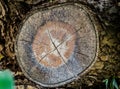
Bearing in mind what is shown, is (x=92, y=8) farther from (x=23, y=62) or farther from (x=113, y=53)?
(x=23, y=62)

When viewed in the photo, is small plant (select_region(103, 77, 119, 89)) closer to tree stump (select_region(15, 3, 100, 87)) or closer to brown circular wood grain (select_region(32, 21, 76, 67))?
tree stump (select_region(15, 3, 100, 87))

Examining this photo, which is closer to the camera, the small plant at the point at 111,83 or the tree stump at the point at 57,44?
the tree stump at the point at 57,44

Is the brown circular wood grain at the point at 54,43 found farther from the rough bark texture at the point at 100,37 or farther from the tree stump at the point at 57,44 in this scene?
the rough bark texture at the point at 100,37

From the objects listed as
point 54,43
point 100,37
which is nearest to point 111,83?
point 100,37

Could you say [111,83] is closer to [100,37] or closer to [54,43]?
[100,37]

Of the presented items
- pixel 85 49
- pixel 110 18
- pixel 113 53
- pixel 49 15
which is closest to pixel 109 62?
pixel 113 53

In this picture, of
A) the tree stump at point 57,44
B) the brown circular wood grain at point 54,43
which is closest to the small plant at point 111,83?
the tree stump at point 57,44
